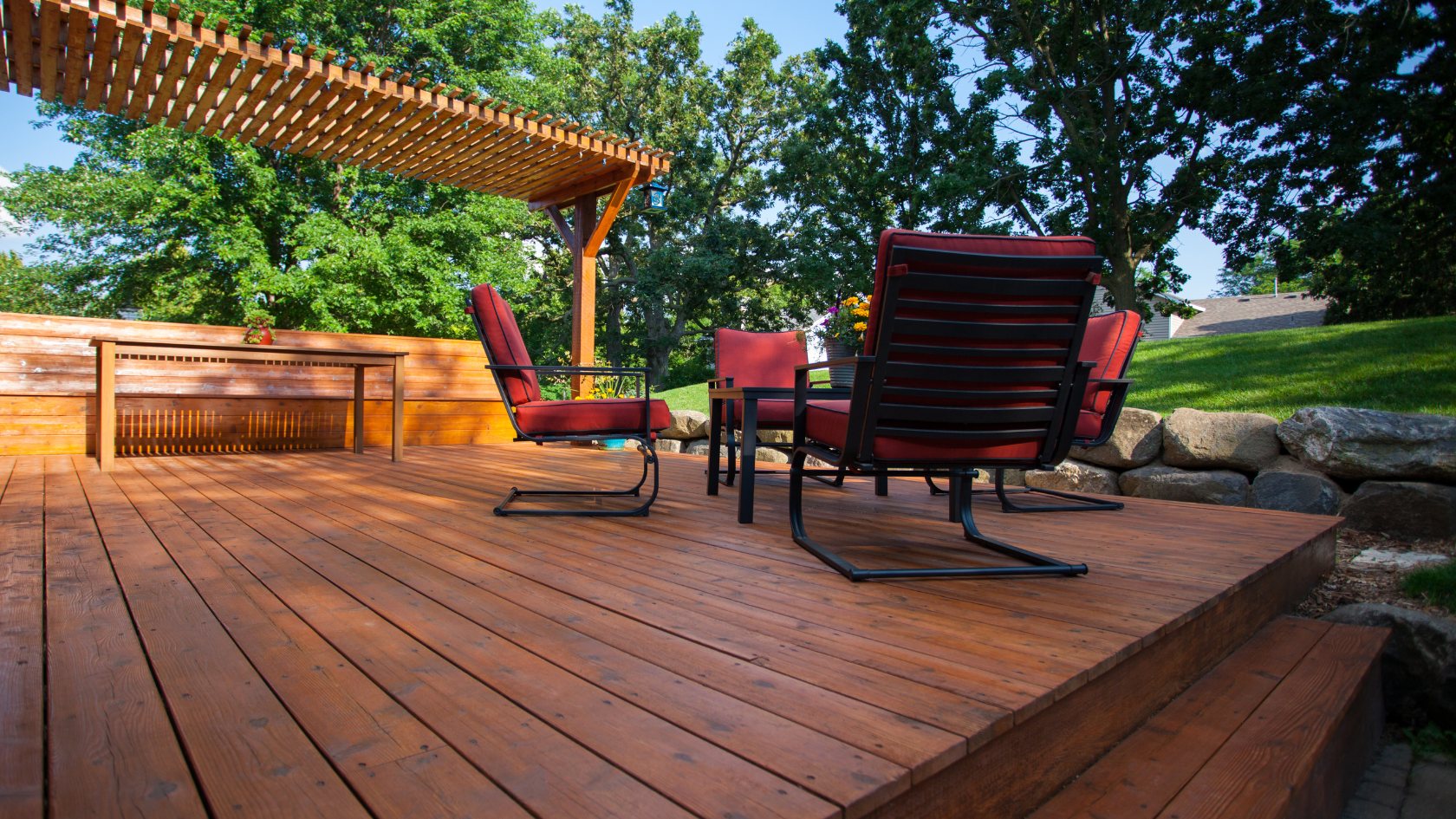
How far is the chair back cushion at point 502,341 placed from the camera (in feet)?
9.45

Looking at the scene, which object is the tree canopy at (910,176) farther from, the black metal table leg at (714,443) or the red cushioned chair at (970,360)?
the red cushioned chair at (970,360)

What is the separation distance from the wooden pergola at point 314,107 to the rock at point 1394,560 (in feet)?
17.0

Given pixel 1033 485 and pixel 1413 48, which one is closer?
pixel 1033 485

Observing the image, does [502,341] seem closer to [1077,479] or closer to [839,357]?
[839,357]

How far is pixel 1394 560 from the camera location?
2.87m

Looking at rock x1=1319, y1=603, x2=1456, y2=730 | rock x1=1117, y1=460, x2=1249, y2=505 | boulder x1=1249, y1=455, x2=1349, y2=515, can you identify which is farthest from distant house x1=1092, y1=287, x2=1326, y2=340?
rock x1=1319, y1=603, x2=1456, y2=730

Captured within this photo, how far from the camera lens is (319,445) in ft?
19.7

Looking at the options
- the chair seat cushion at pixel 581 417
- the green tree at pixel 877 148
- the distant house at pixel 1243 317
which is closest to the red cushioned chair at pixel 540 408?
the chair seat cushion at pixel 581 417

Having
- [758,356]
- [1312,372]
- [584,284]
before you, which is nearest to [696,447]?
[584,284]

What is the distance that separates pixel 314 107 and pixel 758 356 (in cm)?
348

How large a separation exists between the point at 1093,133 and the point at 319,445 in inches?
499

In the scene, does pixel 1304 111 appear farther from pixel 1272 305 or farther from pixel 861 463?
pixel 1272 305

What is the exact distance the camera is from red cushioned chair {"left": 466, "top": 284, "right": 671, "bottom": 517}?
2814 millimetres

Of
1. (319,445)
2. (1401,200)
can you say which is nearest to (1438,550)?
(319,445)
